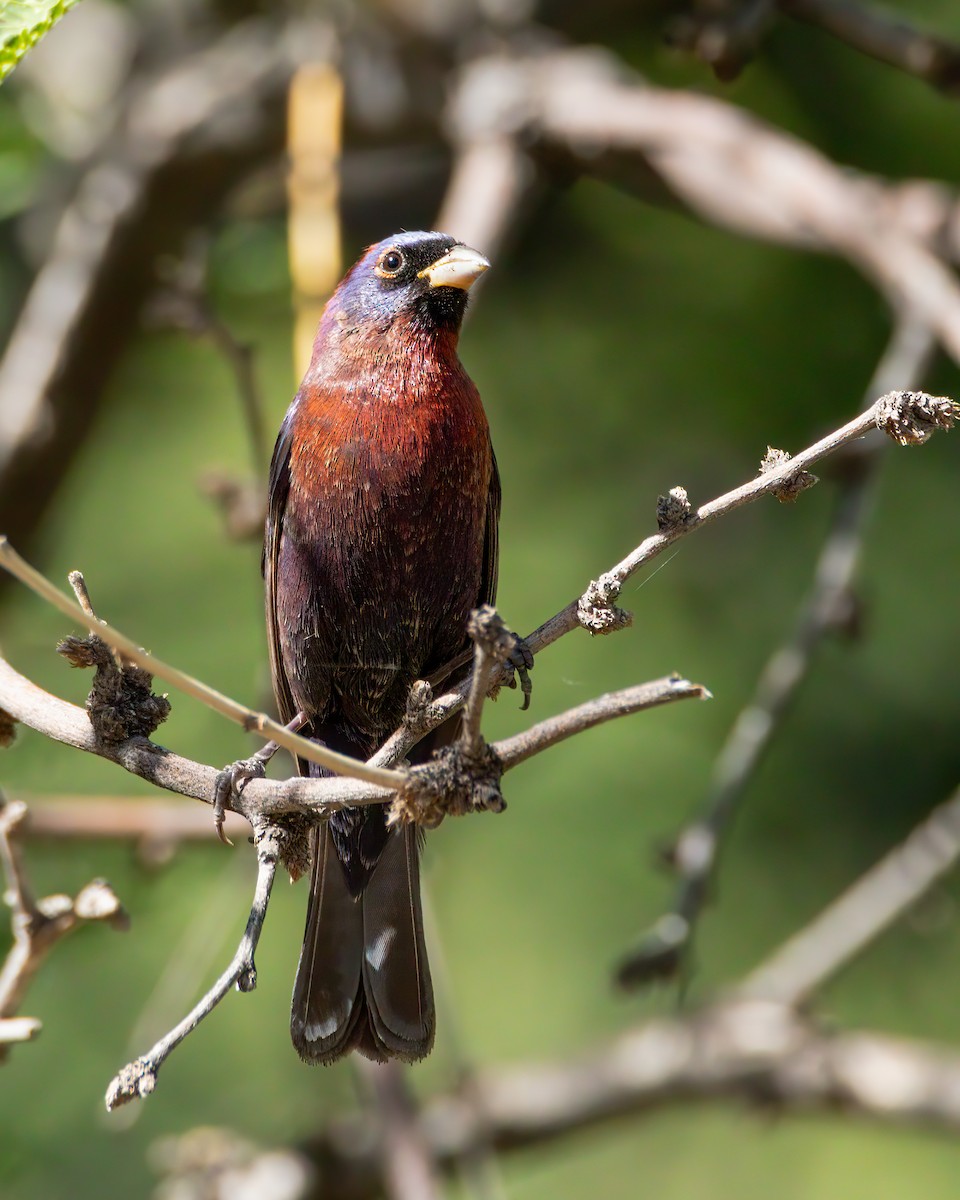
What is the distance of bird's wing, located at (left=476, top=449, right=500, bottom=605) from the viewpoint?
3.42 meters

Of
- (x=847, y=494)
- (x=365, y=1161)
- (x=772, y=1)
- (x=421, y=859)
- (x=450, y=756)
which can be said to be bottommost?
(x=450, y=756)

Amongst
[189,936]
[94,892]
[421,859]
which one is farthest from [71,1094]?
[94,892]

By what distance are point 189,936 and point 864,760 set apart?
2938 millimetres

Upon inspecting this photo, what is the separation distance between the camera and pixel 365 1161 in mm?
4434

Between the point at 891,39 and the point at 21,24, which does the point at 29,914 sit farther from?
the point at 891,39

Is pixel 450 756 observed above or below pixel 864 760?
below

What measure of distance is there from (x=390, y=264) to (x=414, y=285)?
164 mm

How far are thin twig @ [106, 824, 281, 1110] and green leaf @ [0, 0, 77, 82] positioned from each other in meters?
1.08

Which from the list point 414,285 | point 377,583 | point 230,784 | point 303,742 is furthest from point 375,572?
point 303,742

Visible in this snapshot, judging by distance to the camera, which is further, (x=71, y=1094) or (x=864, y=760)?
(x=864, y=760)

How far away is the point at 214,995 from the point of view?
1754mm

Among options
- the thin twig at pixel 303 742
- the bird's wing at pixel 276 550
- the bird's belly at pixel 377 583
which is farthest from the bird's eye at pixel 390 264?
the thin twig at pixel 303 742

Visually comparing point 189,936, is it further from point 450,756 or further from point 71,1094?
point 450,756

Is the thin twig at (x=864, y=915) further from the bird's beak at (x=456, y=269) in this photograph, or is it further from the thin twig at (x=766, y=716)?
the bird's beak at (x=456, y=269)
